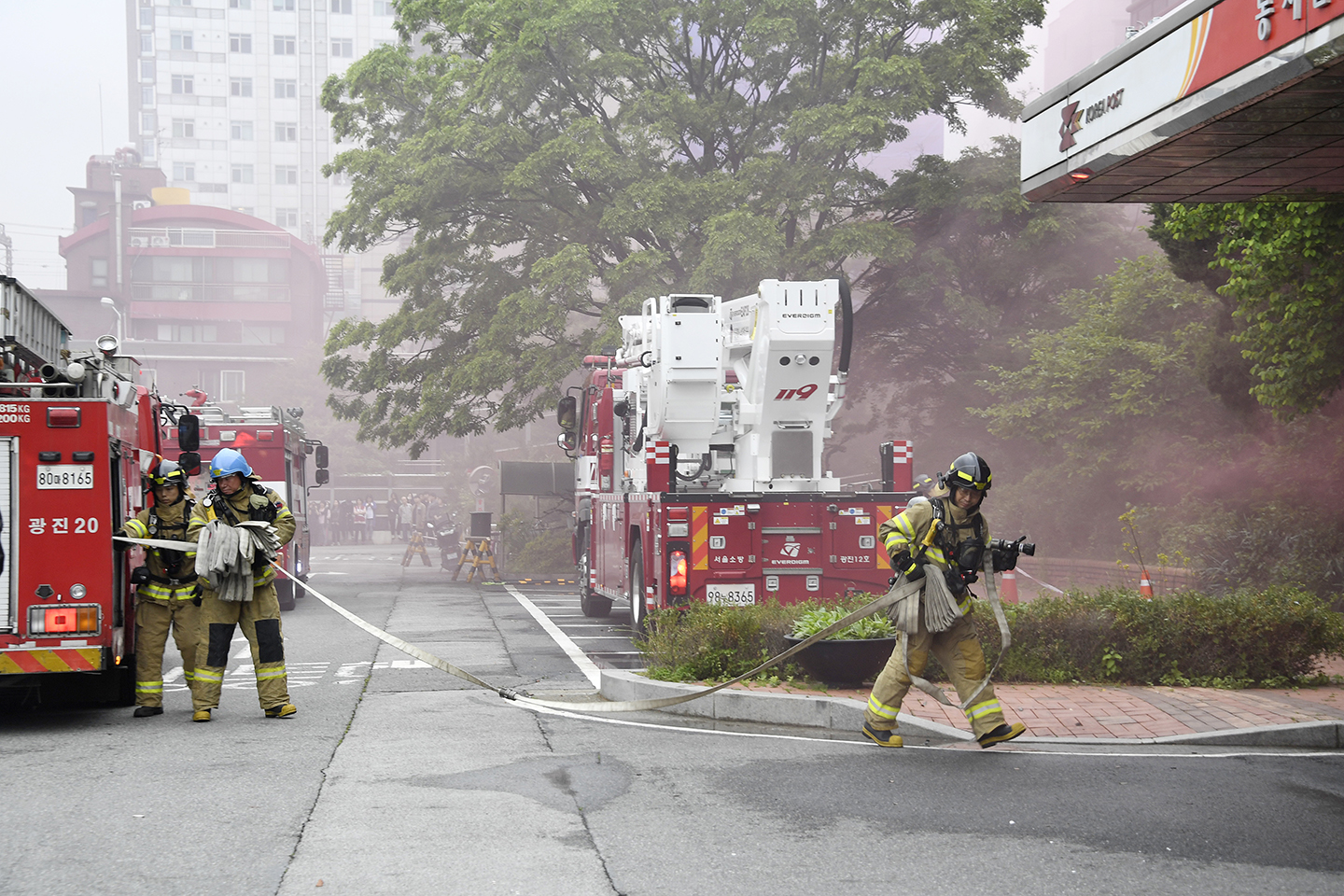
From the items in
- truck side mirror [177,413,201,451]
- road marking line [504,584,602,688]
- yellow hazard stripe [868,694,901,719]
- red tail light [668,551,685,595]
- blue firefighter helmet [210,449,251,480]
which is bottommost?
road marking line [504,584,602,688]

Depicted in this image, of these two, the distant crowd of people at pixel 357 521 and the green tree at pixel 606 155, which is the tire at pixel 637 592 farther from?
the distant crowd of people at pixel 357 521

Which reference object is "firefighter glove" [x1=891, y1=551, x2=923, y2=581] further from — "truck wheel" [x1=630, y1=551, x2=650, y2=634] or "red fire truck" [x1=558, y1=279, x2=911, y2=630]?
"truck wheel" [x1=630, y1=551, x2=650, y2=634]

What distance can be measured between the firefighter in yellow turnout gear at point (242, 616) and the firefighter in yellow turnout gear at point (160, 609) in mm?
207

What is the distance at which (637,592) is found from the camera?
13.9m

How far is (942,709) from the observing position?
8.53 m

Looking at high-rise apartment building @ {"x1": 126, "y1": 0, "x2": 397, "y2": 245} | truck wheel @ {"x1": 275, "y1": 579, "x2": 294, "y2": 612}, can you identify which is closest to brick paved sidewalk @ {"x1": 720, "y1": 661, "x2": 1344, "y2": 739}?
truck wheel @ {"x1": 275, "y1": 579, "x2": 294, "y2": 612}

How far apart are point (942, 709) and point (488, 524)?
19.2m

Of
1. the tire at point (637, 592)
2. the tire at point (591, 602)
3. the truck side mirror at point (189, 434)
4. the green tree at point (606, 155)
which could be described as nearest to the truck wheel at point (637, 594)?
the tire at point (637, 592)

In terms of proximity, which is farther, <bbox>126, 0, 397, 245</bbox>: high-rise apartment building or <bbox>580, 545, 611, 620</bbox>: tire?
<bbox>126, 0, 397, 245</bbox>: high-rise apartment building

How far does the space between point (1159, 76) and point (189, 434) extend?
7.33 meters

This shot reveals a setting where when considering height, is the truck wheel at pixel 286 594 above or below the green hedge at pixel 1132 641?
below

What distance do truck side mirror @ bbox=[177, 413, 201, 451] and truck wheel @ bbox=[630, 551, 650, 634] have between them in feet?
16.2

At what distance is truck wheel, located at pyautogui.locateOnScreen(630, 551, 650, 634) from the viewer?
13.6 m

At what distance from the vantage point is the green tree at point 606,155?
24797 mm
